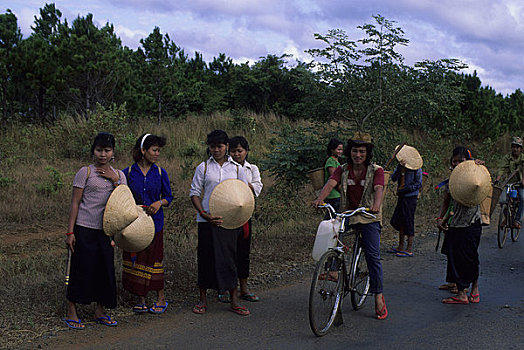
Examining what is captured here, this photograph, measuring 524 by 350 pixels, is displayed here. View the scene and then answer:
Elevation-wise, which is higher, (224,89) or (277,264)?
(224,89)

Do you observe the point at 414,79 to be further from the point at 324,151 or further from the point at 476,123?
the point at 476,123

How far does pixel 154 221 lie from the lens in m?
5.89

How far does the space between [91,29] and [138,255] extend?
16.5 metres

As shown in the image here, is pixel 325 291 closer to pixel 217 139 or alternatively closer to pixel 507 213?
pixel 217 139

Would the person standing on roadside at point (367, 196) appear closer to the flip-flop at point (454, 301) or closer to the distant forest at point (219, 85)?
the flip-flop at point (454, 301)

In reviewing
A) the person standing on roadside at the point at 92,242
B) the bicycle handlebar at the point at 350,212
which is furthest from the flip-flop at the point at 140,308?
the bicycle handlebar at the point at 350,212

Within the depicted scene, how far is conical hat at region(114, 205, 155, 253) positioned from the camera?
18.1 ft

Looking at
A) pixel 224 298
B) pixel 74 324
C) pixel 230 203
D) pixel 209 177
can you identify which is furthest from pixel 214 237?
pixel 74 324

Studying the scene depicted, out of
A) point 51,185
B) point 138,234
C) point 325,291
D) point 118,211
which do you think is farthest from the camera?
point 51,185

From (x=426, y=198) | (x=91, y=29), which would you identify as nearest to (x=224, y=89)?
(x=91, y=29)

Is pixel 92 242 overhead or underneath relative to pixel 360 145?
underneath

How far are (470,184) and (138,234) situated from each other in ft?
12.3

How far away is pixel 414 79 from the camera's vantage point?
1109 cm

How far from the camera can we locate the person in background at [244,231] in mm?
6391
